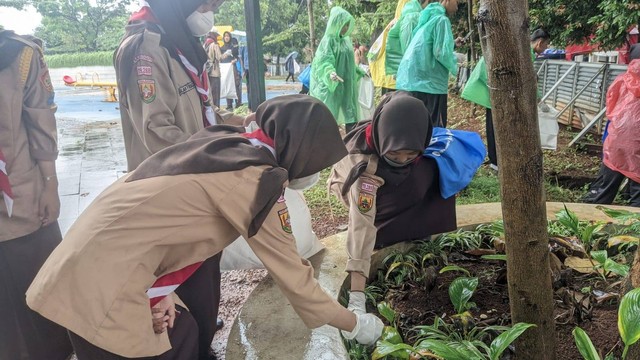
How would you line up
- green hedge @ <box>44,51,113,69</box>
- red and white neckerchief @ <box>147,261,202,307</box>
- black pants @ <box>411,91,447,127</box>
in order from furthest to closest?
green hedge @ <box>44,51,113,69</box> < black pants @ <box>411,91,447,127</box> < red and white neckerchief @ <box>147,261,202,307</box>

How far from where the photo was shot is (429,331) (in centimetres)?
179

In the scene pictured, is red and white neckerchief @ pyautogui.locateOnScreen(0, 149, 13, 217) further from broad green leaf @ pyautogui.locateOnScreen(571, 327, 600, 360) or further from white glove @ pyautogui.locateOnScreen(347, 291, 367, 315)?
broad green leaf @ pyautogui.locateOnScreen(571, 327, 600, 360)

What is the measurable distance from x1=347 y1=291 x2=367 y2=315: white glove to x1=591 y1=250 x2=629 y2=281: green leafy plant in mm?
979

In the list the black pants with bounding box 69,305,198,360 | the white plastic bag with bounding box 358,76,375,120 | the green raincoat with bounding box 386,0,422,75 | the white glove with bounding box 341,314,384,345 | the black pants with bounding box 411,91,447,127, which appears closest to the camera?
the black pants with bounding box 69,305,198,360

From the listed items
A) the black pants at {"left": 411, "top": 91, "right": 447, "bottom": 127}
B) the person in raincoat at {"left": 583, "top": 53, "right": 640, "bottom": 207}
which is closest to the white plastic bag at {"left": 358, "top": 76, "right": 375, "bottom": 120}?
the black pants at {"left": 411, "top": 91, "right": 447, "bottom": 127}

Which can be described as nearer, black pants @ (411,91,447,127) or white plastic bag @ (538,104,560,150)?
black pants @ (411,91,447,127)

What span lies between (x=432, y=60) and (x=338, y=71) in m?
1.14

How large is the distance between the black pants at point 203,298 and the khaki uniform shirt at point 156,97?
0.57m

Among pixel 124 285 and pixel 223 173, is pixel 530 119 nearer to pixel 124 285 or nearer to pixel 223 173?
pixel 223 173

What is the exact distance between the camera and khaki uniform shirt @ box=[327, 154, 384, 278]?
218 cm

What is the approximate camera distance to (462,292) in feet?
6.37

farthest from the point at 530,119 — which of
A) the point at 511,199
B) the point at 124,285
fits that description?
the point at 124,285

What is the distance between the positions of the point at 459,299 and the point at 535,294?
0.52 metres

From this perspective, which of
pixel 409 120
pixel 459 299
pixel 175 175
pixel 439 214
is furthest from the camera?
pixel 439 214
